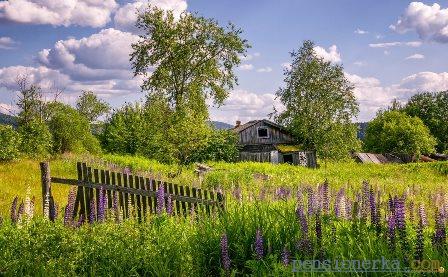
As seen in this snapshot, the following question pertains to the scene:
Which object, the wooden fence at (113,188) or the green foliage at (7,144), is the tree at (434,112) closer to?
the green foliage at (7,144)

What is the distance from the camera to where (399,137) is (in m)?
70.1

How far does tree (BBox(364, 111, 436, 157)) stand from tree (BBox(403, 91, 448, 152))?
11.7 m

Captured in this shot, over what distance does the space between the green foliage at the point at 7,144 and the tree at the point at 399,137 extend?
57372mm

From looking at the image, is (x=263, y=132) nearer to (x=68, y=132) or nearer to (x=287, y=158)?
(x=287, y=158)

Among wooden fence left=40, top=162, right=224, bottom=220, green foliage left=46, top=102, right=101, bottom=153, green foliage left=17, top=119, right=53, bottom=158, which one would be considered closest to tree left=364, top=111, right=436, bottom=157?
green foliage left=46, top=102, right=101, bottom=153

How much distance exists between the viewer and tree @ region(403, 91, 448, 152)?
83812 millimetres

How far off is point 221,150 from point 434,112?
57043mm

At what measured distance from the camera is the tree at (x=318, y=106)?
52.2 meters

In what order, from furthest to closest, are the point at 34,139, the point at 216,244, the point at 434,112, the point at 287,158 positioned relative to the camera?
the point at 434,112 < the point at 287,158 < the point at 34,139 < the point at 216,244

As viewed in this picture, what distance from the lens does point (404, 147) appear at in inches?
2721

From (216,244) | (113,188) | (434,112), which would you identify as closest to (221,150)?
(113,188)

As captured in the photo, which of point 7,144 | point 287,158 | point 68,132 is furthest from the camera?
point 287,158

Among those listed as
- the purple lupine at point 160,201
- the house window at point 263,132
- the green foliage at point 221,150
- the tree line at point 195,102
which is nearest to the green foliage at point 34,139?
the tree line at point 195,102

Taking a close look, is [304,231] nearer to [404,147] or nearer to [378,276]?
[378,276]
